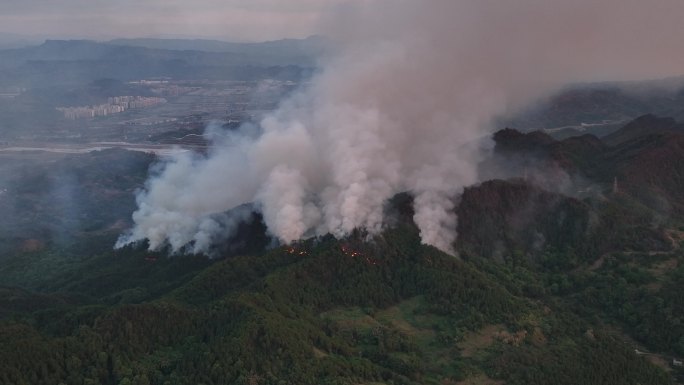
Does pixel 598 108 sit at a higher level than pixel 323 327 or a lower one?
higher

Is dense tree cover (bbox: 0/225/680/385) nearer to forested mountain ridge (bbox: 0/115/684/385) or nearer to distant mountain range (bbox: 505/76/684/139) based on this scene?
forested mountain ridge (bbox: 0/115/684/385)

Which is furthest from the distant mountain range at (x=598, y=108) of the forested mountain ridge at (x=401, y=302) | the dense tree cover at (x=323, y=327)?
the dense tree cover at (x=323, y=327)

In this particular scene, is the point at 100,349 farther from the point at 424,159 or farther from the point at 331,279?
the point at 424,159

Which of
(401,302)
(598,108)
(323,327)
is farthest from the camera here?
(598,108)

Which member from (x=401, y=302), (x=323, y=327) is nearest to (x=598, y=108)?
(x=401, y=302)

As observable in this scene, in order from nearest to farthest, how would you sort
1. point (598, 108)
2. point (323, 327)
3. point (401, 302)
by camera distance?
1. point (323, 327)
2. point (401, 302)
3. point (598, 108)

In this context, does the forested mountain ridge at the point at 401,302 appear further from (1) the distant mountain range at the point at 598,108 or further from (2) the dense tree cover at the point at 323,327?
(1) the distant mountain range at the point at 598,108

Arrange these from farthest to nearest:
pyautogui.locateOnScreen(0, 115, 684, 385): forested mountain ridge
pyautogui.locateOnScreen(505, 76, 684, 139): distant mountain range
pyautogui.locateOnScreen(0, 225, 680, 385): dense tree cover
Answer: pyautogui.locateOnScreen(505, 76, 684, 139): distant mountain range, pyautogui.locateOnScreen(0, 115, 684, 385): forested mountain ridge, pyautogui.locateOnScreen(0, 225, 680, 385): dense tree cover

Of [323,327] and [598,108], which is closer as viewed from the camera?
[323,327]

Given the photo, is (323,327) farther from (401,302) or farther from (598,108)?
(598,108)

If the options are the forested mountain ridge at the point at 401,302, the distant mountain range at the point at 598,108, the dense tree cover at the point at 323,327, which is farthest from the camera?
the distant mountain range at the point at 598,108

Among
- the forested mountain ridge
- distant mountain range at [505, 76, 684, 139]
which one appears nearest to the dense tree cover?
the forested mountain ridge
